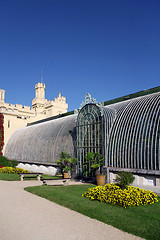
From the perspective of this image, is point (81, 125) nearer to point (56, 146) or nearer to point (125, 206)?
point (56, 146)

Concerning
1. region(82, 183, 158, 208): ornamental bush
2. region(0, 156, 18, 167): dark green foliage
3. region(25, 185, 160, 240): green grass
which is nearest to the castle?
region(0, 156, 18, 167): dark green foliage

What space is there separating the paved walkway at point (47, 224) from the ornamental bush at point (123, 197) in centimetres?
206

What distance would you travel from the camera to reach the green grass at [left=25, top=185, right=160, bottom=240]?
7.57 meters

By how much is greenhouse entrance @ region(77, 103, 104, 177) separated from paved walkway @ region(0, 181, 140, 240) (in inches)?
317

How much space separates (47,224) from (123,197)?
3.99m

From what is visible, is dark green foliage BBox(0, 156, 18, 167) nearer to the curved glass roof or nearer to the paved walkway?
the curved glass roof

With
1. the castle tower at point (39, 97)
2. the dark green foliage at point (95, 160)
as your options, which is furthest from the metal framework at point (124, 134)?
the castle tower at point (39, 97)

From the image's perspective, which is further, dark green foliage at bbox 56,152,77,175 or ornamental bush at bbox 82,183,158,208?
dark green foliage at bbox 56,152,77,175

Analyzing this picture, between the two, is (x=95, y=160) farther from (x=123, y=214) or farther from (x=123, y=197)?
(x=123, y=214)

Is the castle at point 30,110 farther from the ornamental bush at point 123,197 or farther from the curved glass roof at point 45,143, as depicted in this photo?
the ornamental bush at point 123,197

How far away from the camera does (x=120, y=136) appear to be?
17141 millimetres

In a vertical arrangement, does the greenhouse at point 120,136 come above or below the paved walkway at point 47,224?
above

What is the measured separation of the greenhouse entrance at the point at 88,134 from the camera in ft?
61.5

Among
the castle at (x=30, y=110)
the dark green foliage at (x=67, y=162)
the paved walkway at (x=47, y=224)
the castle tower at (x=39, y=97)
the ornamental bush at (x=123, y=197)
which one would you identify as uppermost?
the castle tower at (x=39, y=97)
